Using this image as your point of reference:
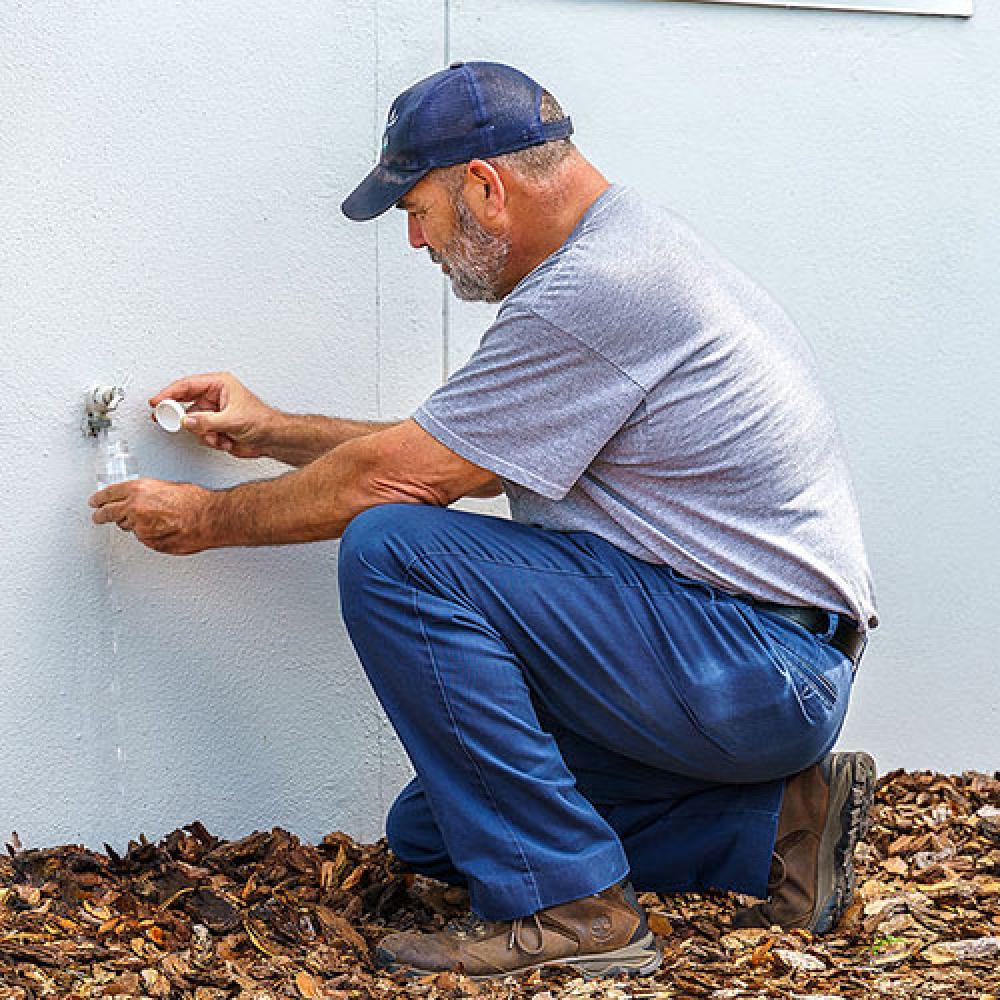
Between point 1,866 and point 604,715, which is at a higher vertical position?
point 604,715

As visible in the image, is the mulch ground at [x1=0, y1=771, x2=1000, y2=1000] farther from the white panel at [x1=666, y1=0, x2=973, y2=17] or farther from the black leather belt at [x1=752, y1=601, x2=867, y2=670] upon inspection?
the white panel at [x1=666, y1=0, x2=973, y2=17]

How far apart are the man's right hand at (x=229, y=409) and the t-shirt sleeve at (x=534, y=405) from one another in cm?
53

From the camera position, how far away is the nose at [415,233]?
3301 millimetres

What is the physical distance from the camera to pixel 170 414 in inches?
132

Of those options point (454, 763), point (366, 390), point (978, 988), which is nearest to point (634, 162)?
point (366, 390)

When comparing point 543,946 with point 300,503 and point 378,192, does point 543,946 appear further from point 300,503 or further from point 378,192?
point 378,192

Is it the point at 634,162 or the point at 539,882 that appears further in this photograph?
the point at 634,162

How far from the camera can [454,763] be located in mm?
3012

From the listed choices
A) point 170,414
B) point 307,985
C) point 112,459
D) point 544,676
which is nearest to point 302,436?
point 170,414

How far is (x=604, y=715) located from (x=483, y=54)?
150 cm

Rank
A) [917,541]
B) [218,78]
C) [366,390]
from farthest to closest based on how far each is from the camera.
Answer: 1. [917,541]
2. [366,390]
3. [218,78]

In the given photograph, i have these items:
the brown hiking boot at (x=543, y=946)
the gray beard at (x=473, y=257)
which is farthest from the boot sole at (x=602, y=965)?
the gray beard at (x=473, y=257)

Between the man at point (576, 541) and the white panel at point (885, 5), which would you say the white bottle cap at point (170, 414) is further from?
the white panel at point (885, 5)

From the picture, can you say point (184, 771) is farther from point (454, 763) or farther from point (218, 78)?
point (218, 78)
